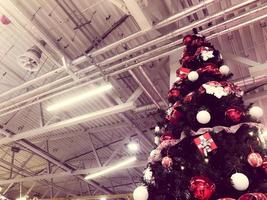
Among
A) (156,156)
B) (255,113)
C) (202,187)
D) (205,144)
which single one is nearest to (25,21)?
(156,156)

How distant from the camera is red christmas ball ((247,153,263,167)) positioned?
2.78 metres

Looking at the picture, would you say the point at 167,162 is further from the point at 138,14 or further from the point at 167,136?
the point at 138,14

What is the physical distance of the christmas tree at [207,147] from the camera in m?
2.72

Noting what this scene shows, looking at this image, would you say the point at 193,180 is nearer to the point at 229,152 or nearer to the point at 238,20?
the point at 229,152

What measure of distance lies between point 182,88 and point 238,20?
8.38 feet

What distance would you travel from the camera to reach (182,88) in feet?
13.0

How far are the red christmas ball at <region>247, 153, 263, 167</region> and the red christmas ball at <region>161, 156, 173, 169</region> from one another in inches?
31.1

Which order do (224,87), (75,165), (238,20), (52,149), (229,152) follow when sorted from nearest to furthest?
(229,152) → (224,87) → (238,20) → (52,149) → (75,165)

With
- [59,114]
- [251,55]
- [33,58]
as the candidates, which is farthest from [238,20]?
[59,114]

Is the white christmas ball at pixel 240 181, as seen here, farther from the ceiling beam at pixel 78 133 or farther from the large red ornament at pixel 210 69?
the ceiling beam at pixel 78 133

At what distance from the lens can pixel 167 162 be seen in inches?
126

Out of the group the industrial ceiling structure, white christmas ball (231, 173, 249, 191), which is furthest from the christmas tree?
the industrial ceiling structure

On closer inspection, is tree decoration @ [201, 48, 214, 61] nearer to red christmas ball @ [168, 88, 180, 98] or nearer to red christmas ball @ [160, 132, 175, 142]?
red christmas ball @ [168, 88, 180, 98]

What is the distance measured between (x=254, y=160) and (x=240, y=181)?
12.9 inches
